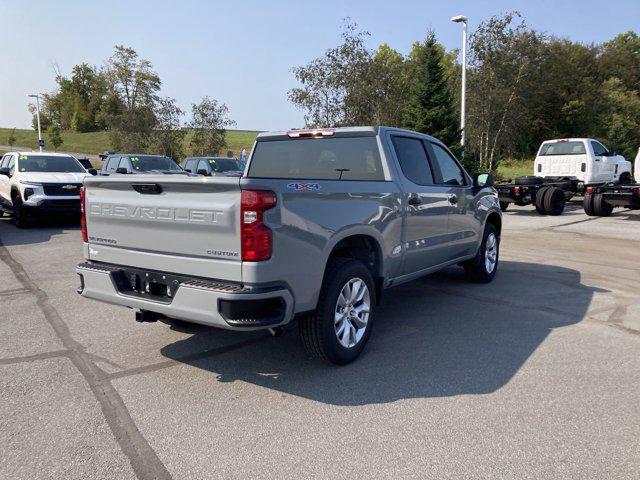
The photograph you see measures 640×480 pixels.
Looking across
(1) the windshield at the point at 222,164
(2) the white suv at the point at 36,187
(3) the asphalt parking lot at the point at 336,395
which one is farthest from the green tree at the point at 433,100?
(3) the asphalt parking lot at the point at 336,395

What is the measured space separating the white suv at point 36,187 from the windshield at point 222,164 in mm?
4621

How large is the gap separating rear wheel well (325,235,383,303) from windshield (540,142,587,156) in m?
14.6

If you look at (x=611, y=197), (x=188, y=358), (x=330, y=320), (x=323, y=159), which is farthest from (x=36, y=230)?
(x=611, y=197)

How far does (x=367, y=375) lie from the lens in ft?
13.2

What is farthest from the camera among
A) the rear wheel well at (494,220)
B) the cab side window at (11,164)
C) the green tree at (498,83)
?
the green tree at (498,83)

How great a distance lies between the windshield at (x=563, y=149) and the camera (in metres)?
16.8

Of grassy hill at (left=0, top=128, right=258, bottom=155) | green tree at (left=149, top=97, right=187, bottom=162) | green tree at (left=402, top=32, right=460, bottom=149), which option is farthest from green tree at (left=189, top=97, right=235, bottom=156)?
grassy hill at (left=0, top=128, right=258, bottom=155)

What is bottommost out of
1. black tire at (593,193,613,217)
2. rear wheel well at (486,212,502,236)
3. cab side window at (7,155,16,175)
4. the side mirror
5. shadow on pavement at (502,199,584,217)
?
shadow on pavement at (502,199,584,217)

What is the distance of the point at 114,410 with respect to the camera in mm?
3441

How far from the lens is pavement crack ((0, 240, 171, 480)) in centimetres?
280

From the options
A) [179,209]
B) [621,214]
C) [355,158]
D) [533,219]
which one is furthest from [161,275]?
[621,214]

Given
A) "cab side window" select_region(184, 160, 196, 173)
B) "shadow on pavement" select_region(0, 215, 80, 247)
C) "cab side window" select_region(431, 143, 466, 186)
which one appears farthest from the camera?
"cab side window" select_region(184, 160, 196, 173)

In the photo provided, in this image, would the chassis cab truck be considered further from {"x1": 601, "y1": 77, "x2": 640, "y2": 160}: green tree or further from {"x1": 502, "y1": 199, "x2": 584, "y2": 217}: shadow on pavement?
{"x1": 601, "y1": 77, "x2": 640, "y2": 160}: green tree

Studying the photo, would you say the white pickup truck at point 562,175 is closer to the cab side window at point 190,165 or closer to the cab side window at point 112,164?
the cab side window at point 190,165
